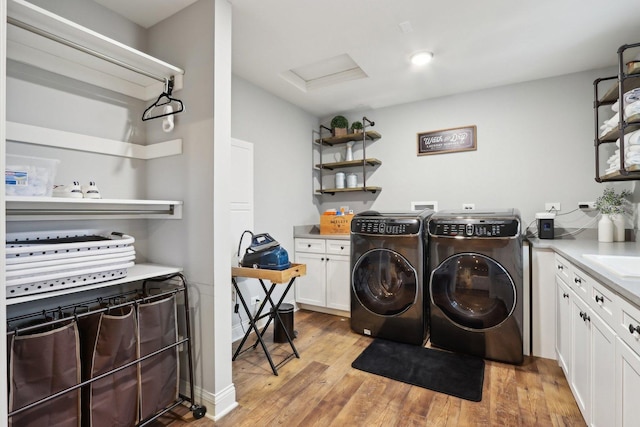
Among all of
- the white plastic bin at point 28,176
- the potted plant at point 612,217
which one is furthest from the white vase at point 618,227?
the white plastic bin at point 28,176

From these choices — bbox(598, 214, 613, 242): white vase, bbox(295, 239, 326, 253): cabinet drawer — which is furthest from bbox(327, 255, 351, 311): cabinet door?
bbox(598, 214, 613, 242): white vase

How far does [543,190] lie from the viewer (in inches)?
116

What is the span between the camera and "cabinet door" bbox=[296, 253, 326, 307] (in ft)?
11.1

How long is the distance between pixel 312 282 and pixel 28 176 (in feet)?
8.41

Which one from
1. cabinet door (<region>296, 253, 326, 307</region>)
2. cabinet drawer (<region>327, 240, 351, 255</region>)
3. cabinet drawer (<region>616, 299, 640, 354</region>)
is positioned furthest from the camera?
cabinet door (<region>296, 253, 326, 307</region>)

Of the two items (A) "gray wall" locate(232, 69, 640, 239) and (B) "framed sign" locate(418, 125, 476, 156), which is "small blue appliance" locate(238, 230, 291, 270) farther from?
(B) "framed sign" locate(418, 125, 476, 156)

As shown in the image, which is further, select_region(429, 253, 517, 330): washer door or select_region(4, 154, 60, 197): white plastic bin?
select_region(429, 253, 517, 330): washer door

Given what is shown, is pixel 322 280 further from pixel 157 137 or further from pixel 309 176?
pixel 157 137

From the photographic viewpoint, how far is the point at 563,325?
204cm

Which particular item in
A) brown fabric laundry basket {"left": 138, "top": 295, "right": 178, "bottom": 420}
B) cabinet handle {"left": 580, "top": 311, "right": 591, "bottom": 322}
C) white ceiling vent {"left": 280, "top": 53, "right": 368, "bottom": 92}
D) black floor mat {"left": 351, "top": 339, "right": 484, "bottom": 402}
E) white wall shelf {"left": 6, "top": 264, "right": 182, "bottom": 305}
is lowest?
black floor mat {"left": 351, "top": 339, "right": 484, "bottom": 402}

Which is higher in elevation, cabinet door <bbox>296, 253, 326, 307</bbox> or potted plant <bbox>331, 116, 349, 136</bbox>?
potted plant <bbox>331, 116, 349, 136</bbox>

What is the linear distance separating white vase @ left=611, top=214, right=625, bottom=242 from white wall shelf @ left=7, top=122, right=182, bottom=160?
10.9 feet

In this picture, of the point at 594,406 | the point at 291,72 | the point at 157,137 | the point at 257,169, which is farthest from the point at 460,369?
the point at 291,72

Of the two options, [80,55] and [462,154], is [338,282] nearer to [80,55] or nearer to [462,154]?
[462,154]
